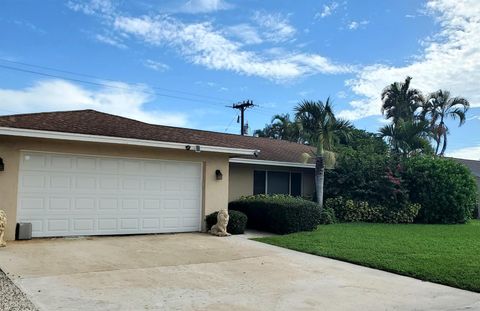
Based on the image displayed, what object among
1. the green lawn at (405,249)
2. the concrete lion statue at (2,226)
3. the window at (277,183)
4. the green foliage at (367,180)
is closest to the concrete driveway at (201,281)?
the concrete lion statue at (2,226)

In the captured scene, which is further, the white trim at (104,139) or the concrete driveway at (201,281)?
the white trim at (104,139)

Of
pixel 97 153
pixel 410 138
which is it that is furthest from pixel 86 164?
pixel 410 138

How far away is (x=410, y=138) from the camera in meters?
20.8

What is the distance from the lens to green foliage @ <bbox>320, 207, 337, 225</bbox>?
17047 mm

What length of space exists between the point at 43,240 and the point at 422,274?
8514 mm

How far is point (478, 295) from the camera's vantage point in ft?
23.1

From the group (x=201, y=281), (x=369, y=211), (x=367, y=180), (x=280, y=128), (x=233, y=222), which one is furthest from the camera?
(x=280, y=128)

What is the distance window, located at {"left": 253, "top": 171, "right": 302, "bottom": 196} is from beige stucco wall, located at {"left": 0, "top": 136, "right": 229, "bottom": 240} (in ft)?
13.6

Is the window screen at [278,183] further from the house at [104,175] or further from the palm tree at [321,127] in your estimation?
the house at [104,175]

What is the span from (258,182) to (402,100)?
2790 centimetres

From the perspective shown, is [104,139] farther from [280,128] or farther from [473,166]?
[280,128]

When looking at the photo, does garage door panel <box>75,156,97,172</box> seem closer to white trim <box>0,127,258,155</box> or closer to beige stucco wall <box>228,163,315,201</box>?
white trim <box>0,127,258,155</box>

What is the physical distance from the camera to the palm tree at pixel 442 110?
37.1 metres

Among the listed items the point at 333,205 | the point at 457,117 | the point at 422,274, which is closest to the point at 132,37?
the point at 333,205
